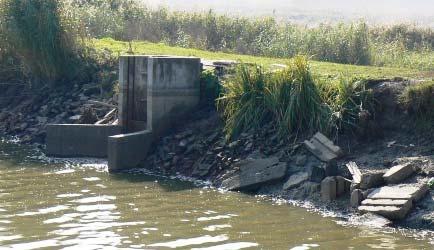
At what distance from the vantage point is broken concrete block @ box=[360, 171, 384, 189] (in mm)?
13758

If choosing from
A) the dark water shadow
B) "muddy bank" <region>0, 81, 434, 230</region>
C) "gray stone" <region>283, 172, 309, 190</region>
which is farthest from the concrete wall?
"gray stone" <region>283, 172, 309, 190</region>

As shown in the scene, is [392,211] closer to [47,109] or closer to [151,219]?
[151,219]

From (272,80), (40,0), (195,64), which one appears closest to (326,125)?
(272,80)

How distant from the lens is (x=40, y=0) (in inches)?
930

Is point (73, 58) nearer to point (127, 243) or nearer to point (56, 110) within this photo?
point (56, 110)

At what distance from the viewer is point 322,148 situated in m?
15.4

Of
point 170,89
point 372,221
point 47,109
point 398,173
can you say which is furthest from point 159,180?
point 47,109

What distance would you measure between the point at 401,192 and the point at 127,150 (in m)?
6.30

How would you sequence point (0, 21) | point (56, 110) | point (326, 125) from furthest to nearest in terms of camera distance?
1. point (0, 21)
2. point (56, 110)
3. point (326, 125)

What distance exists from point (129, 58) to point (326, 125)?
5471mm

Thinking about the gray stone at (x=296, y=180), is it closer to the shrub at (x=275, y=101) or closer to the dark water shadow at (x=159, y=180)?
the shrub at (x=275, y=101)

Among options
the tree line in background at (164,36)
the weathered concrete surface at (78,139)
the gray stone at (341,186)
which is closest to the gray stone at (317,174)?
the gray stone at (341,186)

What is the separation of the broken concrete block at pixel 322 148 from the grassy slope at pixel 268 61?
193 cm

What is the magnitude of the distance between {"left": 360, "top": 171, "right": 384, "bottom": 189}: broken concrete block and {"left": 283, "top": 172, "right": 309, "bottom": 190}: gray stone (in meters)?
1.26
